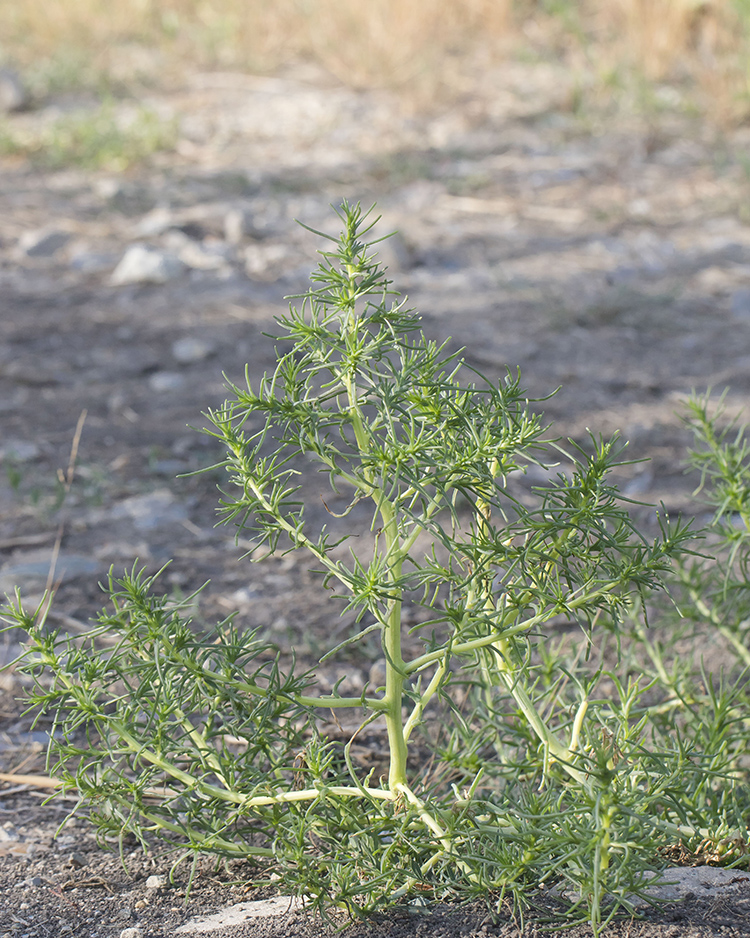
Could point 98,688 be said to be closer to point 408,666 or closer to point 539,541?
point 408,666

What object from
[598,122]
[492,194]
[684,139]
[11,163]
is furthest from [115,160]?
[684,139]

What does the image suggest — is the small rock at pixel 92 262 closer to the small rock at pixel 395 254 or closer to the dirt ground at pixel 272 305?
the dirt ground at pixel 272 305

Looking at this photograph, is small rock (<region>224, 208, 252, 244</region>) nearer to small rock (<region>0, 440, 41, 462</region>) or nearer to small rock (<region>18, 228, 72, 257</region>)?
small rock (<region>18, 228, 72, 257</region>)

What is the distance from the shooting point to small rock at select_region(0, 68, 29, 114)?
7203 mm

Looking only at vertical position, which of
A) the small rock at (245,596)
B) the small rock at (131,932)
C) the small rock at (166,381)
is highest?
the small rock at (166,381)

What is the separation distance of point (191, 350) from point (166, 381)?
9.7 inches

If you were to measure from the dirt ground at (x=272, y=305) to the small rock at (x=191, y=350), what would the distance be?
1cm

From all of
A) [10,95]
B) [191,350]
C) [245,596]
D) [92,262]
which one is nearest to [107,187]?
[92,262]

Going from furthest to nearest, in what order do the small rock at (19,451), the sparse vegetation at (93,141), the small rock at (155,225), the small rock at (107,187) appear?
the sparse vegetation at (93,141) → the small rock at (107,187) → the small rock at (155,225) → the small rock at (19,451)

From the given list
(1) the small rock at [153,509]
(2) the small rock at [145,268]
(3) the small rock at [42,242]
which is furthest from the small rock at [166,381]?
(3) the small rock at [42,242]

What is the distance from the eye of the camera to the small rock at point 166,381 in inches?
145

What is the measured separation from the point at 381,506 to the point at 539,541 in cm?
21

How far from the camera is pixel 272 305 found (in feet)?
14.2

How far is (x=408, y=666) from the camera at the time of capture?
52.3 inches
